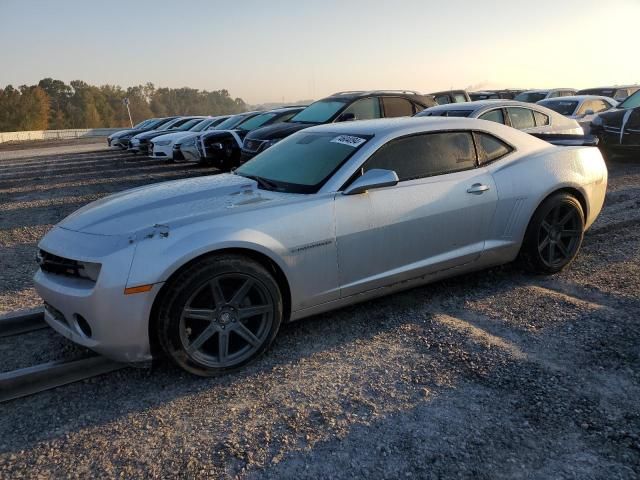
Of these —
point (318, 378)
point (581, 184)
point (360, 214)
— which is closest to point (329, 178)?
point (360, 214)

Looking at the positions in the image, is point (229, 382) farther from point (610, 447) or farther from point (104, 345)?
point (610, 447)

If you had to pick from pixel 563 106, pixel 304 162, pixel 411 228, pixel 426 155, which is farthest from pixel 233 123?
pixel 411 228

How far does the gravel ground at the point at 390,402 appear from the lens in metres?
2.40

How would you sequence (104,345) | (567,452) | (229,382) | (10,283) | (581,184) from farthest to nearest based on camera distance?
(10,283), (581,184), (229,382), (104,345), (567,452)

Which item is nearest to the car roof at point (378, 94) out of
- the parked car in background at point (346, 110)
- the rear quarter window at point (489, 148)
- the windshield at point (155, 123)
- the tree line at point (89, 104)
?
the parked car in background at point (346, 110)

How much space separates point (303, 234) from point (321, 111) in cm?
711

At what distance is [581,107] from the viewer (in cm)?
1259

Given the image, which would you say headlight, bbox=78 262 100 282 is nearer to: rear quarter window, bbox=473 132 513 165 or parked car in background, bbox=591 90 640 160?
rear quarter window, bbox=473 132 513 165

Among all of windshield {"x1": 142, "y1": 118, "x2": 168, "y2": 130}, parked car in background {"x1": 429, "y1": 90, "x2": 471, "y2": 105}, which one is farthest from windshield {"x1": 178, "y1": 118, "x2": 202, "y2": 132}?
parked car in background {"x1": 429, "y1": 90, "x2": 471, "y2": 105}

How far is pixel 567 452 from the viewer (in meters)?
2.39

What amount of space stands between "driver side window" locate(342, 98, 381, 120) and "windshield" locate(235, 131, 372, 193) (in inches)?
211

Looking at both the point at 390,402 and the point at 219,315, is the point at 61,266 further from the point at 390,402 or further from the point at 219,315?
the point at 390,402

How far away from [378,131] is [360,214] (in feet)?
2.75

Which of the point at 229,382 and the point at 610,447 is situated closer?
the point at 610,447
